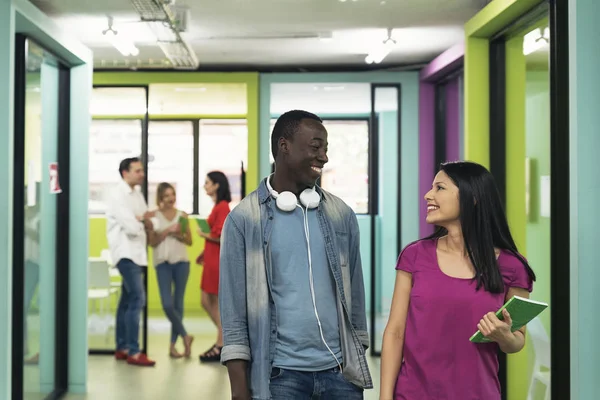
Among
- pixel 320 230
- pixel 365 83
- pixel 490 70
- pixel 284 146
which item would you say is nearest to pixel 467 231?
pixel 320 230

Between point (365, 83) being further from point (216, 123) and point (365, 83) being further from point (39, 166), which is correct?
point (39, 166)

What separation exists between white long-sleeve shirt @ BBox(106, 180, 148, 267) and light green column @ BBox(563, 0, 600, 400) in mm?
3964

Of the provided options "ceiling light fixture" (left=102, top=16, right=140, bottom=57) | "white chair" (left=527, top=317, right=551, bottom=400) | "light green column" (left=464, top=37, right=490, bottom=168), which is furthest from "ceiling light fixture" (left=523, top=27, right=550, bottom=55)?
"ceiling light fixture" (left=102, top=16, right=140, bottom=57)

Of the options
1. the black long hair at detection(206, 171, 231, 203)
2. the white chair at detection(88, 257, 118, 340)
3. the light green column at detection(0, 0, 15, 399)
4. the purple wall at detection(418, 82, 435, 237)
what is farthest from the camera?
the white chair at detection(88, 257, 118, 340)

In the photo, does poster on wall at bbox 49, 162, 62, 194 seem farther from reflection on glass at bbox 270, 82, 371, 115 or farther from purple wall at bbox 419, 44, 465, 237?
purple wall at bbox 419, 44, 465, 237

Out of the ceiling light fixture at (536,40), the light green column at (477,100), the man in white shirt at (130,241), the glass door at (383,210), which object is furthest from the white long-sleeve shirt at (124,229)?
the ceiling light fixture at (536,40)

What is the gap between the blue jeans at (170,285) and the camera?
6.75m

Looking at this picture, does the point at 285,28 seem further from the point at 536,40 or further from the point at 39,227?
the point at 39,227

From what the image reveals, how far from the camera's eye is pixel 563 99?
142 inches

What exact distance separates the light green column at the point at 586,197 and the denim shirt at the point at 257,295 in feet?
5.04

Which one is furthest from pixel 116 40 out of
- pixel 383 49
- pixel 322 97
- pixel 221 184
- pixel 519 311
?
pixel 519 311

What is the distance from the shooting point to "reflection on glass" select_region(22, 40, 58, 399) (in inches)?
192

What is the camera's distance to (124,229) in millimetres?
6414

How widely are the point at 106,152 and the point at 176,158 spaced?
85 centimetres
